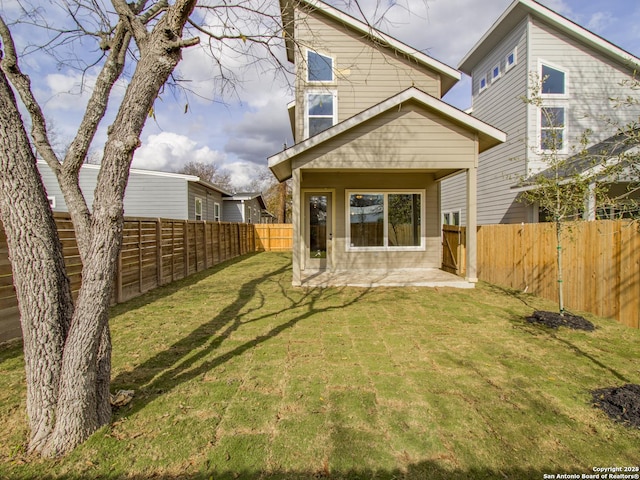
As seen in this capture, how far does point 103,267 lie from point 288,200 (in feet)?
111

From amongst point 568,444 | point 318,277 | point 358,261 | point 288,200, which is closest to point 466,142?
point 358,261

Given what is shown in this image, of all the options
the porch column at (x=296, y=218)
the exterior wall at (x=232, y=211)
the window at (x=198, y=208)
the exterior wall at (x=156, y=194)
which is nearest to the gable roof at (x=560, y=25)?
the porch column at (x=296, y=218)

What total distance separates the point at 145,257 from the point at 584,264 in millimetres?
8876

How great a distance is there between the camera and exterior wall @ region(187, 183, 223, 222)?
15.3 metres

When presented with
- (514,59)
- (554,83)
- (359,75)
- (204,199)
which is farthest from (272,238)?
(554,83)

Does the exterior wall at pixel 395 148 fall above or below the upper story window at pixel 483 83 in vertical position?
below

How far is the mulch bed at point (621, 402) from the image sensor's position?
2588 millimetres

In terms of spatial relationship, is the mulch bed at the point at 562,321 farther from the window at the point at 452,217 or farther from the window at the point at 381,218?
the window at the point at 452,217

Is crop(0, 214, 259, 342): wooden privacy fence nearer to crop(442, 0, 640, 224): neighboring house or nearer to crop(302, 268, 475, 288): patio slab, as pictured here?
crop(302, 268, 475, 288): patio slab

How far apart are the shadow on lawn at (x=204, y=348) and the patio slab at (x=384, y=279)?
822 millimetres

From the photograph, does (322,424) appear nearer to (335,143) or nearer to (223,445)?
(223,445)

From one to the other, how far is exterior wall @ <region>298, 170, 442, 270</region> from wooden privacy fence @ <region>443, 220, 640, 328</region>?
205 centimetres

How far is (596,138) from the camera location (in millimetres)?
11258

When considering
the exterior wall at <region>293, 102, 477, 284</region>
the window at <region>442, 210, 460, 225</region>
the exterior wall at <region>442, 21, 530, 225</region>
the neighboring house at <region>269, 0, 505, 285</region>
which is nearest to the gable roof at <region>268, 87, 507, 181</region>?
the exterior wall at <region>293, 102, 477, 284</region>
